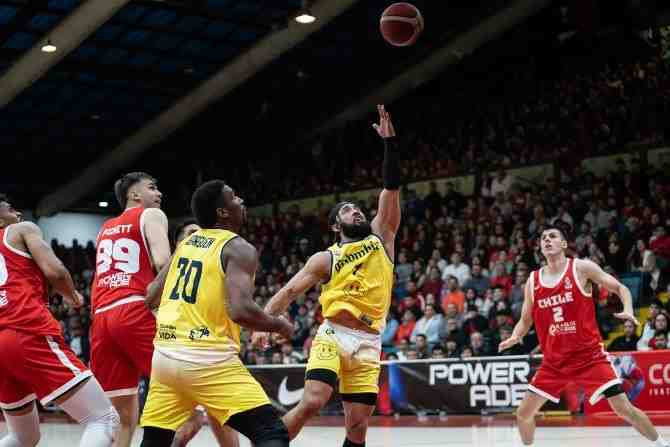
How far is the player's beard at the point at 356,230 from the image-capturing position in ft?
21.4

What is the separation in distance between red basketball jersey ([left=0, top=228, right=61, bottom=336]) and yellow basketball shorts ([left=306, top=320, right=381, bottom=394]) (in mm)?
1709

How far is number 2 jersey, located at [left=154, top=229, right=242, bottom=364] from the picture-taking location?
→ 175 inches

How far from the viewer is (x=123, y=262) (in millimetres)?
6367

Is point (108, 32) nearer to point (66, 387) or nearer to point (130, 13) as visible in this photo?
point (130, 13)

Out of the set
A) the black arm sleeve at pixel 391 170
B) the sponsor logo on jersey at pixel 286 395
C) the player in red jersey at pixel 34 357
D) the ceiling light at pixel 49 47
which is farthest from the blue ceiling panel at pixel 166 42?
the player in red jersey at pixel 34 357

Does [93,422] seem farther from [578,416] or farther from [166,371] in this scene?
[578,416]

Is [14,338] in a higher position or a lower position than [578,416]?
higher

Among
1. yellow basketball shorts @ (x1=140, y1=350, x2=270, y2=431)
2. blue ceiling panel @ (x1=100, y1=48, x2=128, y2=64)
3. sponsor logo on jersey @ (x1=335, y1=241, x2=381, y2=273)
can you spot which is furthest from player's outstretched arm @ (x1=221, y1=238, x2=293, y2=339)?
blue ceiling panel @ (x1=100, y1=48, x2=128, y2=64)

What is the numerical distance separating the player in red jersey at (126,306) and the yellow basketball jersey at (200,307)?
1.60 m

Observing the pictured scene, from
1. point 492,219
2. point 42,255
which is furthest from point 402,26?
point 492,219

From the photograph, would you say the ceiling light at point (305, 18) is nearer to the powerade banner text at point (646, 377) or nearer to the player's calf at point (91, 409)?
the powerade banner text at point (646, 377)

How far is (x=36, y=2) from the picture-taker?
66.3 feet

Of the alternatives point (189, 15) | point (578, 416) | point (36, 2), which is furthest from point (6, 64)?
point (578, 416)

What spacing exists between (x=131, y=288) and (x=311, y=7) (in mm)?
16744
